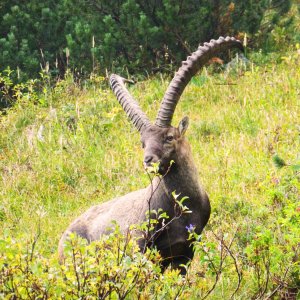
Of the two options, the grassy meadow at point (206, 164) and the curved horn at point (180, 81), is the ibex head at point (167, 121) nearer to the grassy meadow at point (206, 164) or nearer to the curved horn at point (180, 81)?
the curved horn at point (180, 81)

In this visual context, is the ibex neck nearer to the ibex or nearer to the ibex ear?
the ibex

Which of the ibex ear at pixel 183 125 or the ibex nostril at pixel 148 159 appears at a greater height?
the ibex ear at pixel 183 125

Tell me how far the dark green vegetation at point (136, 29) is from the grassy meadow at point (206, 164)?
0.68m

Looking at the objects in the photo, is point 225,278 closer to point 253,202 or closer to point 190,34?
point 253,202

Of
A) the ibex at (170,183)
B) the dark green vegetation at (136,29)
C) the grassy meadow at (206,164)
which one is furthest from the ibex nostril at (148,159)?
the dark green vegetation at (136,29)

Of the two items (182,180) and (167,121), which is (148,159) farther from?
(167,121)

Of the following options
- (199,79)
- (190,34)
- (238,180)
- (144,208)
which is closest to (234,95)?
(199,79)

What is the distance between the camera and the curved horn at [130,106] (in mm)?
6496

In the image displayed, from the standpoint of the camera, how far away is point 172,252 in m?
5.89

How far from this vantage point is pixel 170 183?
609 cm

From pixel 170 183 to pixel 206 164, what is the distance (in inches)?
105

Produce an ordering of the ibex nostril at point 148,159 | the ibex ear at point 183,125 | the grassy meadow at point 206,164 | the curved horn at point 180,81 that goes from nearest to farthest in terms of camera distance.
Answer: the grassy meadow at point 206,164 < the ibex nostril at point 148,159 < the curved horn at point 180,81 < the ibex ear at point 183,125

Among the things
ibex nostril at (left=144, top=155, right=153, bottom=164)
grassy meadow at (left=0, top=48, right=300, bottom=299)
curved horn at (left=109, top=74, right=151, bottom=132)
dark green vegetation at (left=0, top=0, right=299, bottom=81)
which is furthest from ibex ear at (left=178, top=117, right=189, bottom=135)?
dark green vegetation at (left=0, top=0, right=299, bottom=81)

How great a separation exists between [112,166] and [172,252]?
357 cm
